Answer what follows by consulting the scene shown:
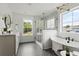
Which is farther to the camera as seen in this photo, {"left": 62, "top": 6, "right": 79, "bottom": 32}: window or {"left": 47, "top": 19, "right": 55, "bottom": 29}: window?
{"left": 47, "top": 19, "right": 55, "bottom": 29}: window

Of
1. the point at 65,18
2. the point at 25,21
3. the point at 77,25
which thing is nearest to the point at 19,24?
the point at 25,21

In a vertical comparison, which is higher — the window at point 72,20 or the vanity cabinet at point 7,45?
the window at point 72,20

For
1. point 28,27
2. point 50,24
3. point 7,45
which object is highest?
point 50,24

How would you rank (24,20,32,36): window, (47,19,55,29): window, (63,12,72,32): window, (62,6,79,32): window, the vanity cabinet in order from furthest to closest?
1. (24,20,32,36): window
2. (47,19,55,29): window
3. (63,12,72,32): window
4. (62,6,79,32): window
5. the vanity cabinet

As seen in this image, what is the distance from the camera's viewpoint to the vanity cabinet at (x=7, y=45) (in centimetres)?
350

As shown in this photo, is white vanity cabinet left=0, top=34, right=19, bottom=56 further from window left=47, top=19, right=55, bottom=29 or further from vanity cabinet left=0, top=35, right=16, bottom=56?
window left=47, top=19, right=55, bottom=29

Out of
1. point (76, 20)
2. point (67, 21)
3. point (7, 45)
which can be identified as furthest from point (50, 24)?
point (7, 45)

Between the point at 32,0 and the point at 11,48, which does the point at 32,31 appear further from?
the point at 32,0

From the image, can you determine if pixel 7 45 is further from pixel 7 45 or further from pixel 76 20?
pixel 76 20

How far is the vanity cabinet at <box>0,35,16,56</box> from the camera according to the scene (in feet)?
11.5

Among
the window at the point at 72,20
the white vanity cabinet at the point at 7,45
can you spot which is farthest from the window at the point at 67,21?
the white vanity cabinet at the point at 7,45

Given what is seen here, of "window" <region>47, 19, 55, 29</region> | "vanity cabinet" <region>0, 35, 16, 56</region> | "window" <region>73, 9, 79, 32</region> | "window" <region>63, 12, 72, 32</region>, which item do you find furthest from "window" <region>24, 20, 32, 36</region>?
"window" <region>73, 9, 79, 32</region>

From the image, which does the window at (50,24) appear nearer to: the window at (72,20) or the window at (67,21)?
the window at (67,21)

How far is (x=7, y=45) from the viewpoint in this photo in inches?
141
